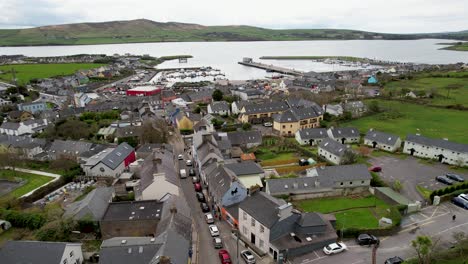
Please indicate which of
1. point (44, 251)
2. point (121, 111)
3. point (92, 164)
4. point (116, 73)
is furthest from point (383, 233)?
point (116, 73)

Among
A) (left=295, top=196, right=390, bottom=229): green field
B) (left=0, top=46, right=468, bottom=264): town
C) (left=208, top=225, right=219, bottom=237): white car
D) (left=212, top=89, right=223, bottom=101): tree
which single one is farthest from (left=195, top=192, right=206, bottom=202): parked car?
(left=212, top=89, right=223, bottom=101): tree

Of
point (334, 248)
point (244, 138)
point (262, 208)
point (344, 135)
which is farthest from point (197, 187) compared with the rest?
point (344, 135)

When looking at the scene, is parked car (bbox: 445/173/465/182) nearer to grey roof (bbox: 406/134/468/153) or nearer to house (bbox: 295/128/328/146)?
grey roof (bbox: 406/134/468/153)

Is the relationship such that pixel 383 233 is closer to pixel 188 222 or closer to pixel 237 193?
pixel 237 193

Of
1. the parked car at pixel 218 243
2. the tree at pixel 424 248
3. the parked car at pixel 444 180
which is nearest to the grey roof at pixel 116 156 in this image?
the parked car at pixel 218 243

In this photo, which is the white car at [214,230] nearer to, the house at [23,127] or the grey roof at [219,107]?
the grey roof at [219,107]
